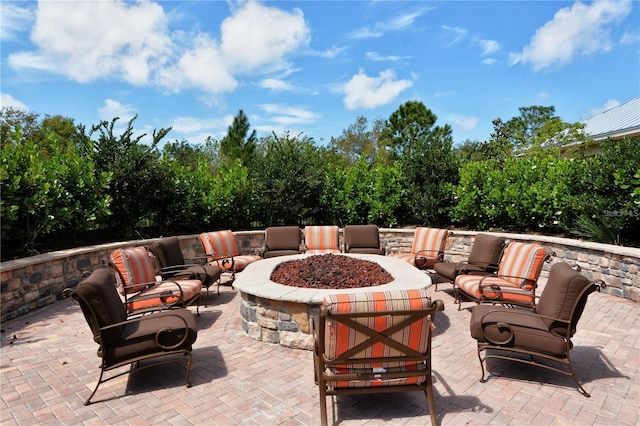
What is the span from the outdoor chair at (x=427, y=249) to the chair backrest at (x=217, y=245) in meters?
3.51

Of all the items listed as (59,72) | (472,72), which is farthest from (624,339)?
(59,72)

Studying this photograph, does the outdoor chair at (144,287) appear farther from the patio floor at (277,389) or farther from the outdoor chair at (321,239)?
the outdoor chair at (321,239)

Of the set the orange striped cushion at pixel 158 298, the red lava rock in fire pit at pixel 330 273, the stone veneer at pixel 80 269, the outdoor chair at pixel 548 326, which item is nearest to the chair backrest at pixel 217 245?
the stone veneer at pixel 80 269

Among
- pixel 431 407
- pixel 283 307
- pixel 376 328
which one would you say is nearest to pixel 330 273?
pixel 283 307

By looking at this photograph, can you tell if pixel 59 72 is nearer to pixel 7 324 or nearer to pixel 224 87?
pixel 7 324

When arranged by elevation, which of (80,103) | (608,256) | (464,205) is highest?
(80,103)

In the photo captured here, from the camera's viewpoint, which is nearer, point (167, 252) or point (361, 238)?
point (167, 252)

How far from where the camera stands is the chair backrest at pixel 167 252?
6.12 meters

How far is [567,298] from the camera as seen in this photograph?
3.30m

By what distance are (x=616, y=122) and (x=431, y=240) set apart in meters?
12.1

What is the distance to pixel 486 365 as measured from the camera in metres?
3.74

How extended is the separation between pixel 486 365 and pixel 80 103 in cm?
1212

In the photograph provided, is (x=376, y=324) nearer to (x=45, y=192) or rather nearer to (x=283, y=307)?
(x=283, y=307)

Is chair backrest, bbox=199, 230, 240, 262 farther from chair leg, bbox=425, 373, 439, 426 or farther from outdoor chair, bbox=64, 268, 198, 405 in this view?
chair leg, bbox=425, 373, 439, 426
